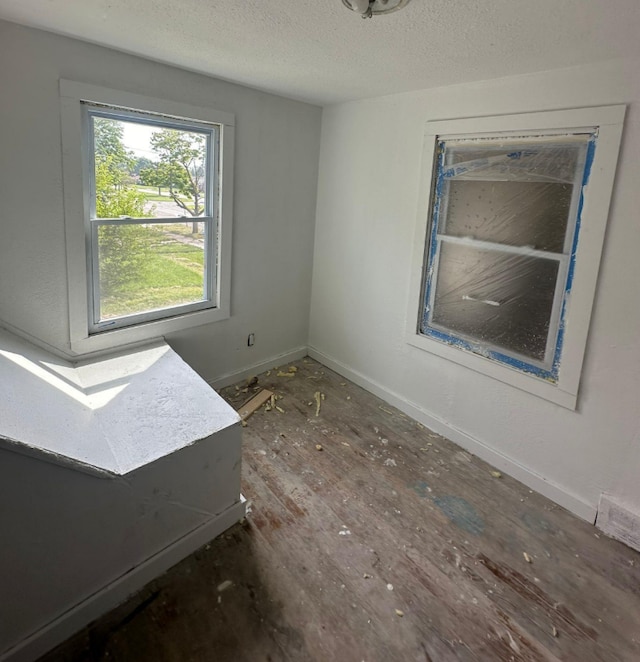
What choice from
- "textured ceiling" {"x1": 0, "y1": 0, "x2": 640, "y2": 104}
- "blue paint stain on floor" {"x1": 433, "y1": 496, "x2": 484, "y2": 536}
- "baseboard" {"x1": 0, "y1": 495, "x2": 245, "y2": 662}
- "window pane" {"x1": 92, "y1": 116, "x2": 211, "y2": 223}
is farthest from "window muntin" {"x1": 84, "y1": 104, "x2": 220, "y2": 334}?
"blue paint stain on floor" {"x1": 433, "y1": 496, "x2": 484, "y2": 536}

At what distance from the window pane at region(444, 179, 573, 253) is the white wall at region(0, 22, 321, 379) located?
1.39 m

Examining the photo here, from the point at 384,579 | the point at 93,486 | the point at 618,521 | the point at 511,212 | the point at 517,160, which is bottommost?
the point at 384,579

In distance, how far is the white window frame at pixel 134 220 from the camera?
228 cm

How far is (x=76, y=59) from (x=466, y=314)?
2.66 m

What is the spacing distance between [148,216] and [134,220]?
0.11 meters

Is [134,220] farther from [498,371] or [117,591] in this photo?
[498,371]

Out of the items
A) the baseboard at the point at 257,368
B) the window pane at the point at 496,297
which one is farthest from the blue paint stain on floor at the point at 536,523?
the baseboard at the point at 257,368

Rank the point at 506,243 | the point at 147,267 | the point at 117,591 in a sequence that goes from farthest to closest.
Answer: the point at 147,267
the point at 506,243
the point at 117,591

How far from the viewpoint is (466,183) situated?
2.66 meters

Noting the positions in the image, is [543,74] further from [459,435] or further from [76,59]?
[76,59]

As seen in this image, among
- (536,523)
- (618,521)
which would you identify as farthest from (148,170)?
(618,521)

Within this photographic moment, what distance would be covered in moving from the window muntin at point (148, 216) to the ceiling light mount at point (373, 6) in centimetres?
156

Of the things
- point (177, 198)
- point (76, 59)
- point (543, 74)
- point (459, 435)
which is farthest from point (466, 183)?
point (76, 59)

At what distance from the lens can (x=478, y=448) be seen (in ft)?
9.15
